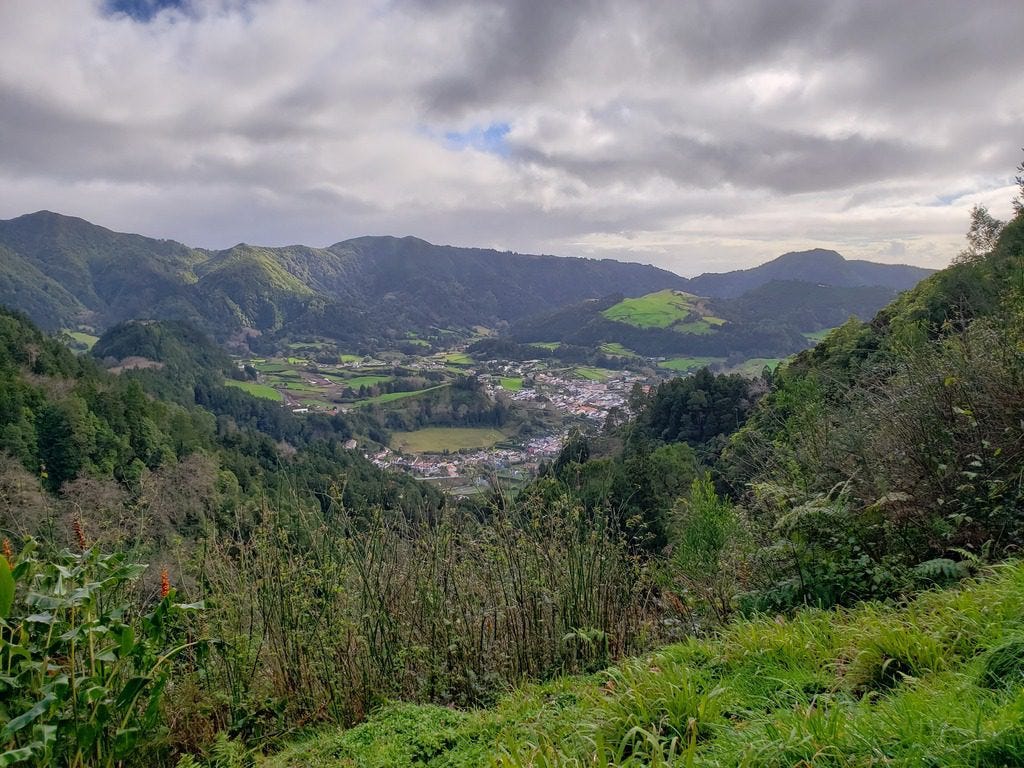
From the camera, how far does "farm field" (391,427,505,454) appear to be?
58562mm

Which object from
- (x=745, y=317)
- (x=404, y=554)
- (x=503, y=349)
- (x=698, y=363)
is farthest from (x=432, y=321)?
(x=404, y=554)

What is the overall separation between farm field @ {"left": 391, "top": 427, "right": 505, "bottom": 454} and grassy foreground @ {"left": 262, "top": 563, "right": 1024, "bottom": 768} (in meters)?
53.5

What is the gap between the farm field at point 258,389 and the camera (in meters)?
73.9

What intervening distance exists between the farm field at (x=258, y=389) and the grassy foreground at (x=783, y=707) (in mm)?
74422

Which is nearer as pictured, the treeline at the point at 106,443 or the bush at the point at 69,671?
the bush at the point at 69,671

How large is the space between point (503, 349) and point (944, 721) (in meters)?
122

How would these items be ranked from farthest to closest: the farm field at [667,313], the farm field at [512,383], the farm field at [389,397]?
1. the farm field at [667,313]
2. the farm field at [512,383]
3. the farm field at [389,397]

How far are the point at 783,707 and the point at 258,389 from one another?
279ft

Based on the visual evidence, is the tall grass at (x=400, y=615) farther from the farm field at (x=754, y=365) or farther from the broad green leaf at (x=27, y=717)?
the farm field at (x=754, y=365)

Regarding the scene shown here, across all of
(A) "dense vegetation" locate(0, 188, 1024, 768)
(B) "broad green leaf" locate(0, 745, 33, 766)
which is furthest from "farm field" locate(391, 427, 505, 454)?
(B) "broad green leaf" locate(0, 745, 33, 766)

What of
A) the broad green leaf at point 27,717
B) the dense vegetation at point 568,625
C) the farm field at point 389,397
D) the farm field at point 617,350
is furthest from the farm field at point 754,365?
the broad green leaf at point 27,717

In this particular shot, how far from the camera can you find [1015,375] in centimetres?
385

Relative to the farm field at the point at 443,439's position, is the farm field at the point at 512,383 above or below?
above

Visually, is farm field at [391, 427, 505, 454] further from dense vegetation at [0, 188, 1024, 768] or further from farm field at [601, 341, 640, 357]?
dense vegetation at [0, 188, 1024, 768]
